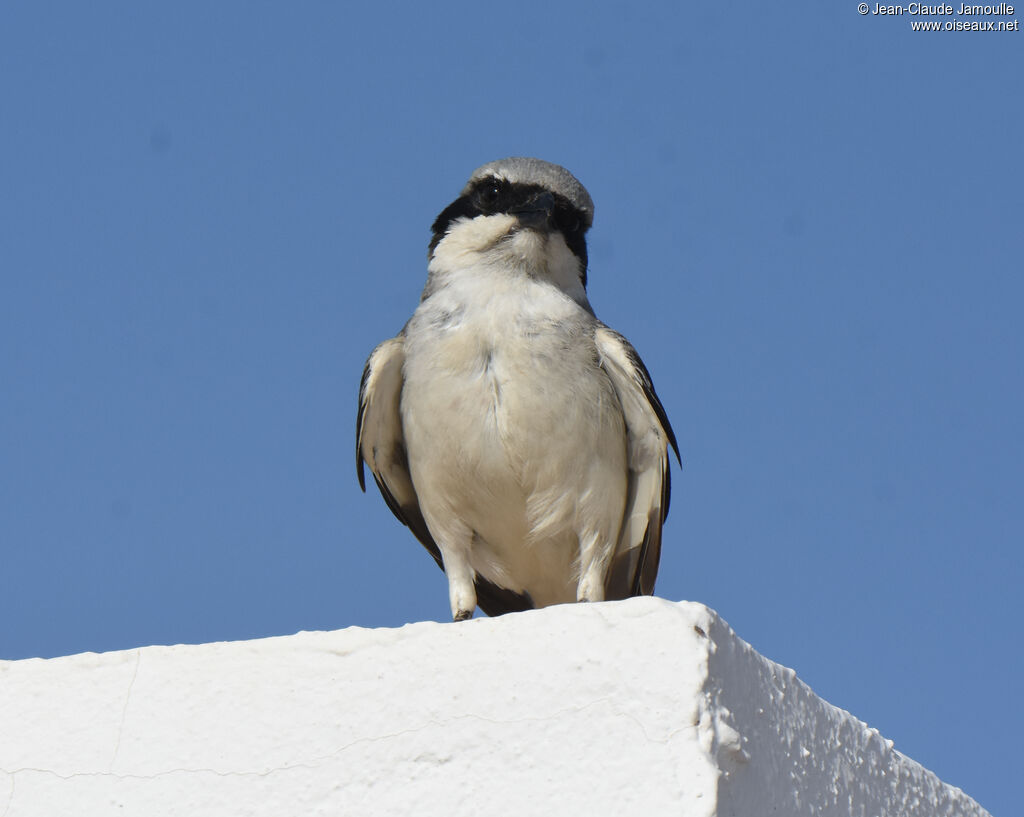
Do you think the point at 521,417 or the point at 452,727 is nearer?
the point at 452,727

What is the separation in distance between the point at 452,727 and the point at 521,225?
3545 mm

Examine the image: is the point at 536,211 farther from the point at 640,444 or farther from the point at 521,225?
the point at 640,444

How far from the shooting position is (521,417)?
5.68m

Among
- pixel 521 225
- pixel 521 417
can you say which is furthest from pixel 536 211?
pixel 521 417

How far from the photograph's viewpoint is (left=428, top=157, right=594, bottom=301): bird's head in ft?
20.6

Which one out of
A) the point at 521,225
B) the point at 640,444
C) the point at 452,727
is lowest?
the point at 452,727

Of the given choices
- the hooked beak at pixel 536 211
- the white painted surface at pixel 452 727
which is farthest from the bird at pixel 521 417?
the white painted surface at pixel 452 727

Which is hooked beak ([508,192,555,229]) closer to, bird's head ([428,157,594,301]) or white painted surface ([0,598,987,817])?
bird's head ([428,157,594,301])

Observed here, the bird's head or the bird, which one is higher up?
the bird's head

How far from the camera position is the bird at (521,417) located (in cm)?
573

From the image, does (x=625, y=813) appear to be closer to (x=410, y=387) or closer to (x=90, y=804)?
(x=90, y=804)

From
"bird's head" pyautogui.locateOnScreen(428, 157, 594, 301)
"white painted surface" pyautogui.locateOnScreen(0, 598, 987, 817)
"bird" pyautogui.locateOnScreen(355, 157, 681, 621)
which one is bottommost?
"white painted surface" pyautogui.locateOnScreen(0, 598, 987, 817)

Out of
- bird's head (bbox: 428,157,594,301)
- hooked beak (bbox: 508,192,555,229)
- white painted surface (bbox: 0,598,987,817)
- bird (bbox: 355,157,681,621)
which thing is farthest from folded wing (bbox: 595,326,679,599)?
white painted surface (bbox: 0,598,987,817)

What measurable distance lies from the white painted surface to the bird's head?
10.1 feet
